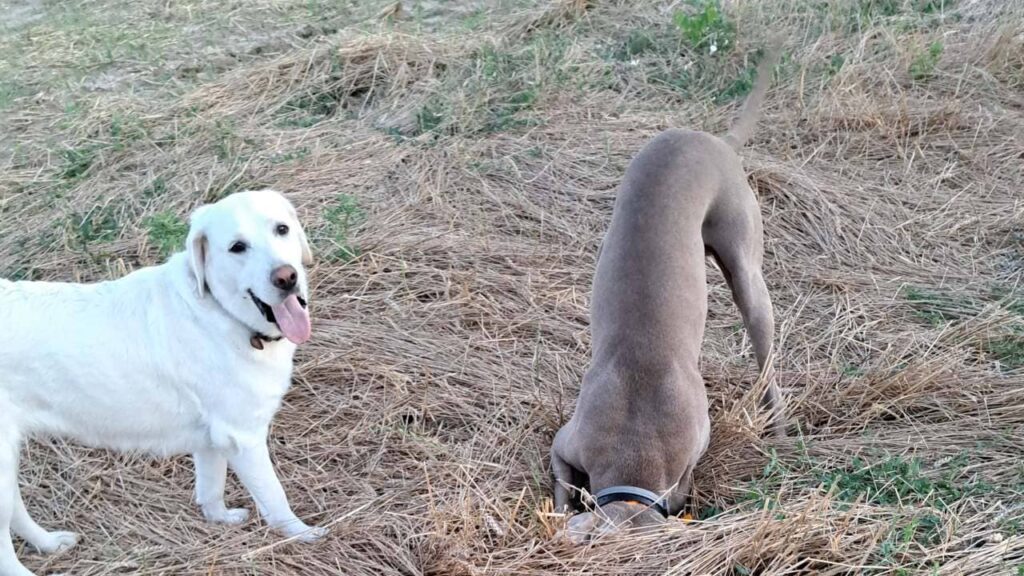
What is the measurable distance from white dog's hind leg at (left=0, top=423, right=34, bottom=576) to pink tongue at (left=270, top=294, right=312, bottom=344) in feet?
2.78

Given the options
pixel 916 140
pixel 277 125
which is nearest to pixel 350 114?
pixel 277 125

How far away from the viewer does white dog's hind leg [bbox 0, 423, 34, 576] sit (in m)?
2.73

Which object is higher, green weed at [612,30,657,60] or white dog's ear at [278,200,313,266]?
white dog's ear at [278,200,313,266]

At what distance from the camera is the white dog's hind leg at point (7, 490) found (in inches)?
107

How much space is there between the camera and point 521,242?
4.91 metres

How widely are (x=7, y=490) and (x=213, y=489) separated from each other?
0.68 m

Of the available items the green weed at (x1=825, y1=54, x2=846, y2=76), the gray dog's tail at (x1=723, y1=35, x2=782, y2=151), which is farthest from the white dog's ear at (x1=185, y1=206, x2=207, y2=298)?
the green weed at (x1=825, y1=54, x2=846, y2=76)

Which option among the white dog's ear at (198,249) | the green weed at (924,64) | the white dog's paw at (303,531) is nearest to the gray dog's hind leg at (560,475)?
the white dog's paw at (303,531)

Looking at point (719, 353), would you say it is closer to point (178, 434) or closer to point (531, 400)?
point (531, 400)

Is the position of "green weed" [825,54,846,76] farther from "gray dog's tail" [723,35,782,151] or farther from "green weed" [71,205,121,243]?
→ "green weed" [71,205,121,243]

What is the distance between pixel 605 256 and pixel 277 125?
314 cm

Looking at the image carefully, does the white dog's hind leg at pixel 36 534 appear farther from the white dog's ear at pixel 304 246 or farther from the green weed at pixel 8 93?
the green weed at pixel 8 93

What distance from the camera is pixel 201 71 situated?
6.87m

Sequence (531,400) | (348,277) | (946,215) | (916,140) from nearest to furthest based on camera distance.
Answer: (531,400)
(348,277)
(946,215)
(916,140)
